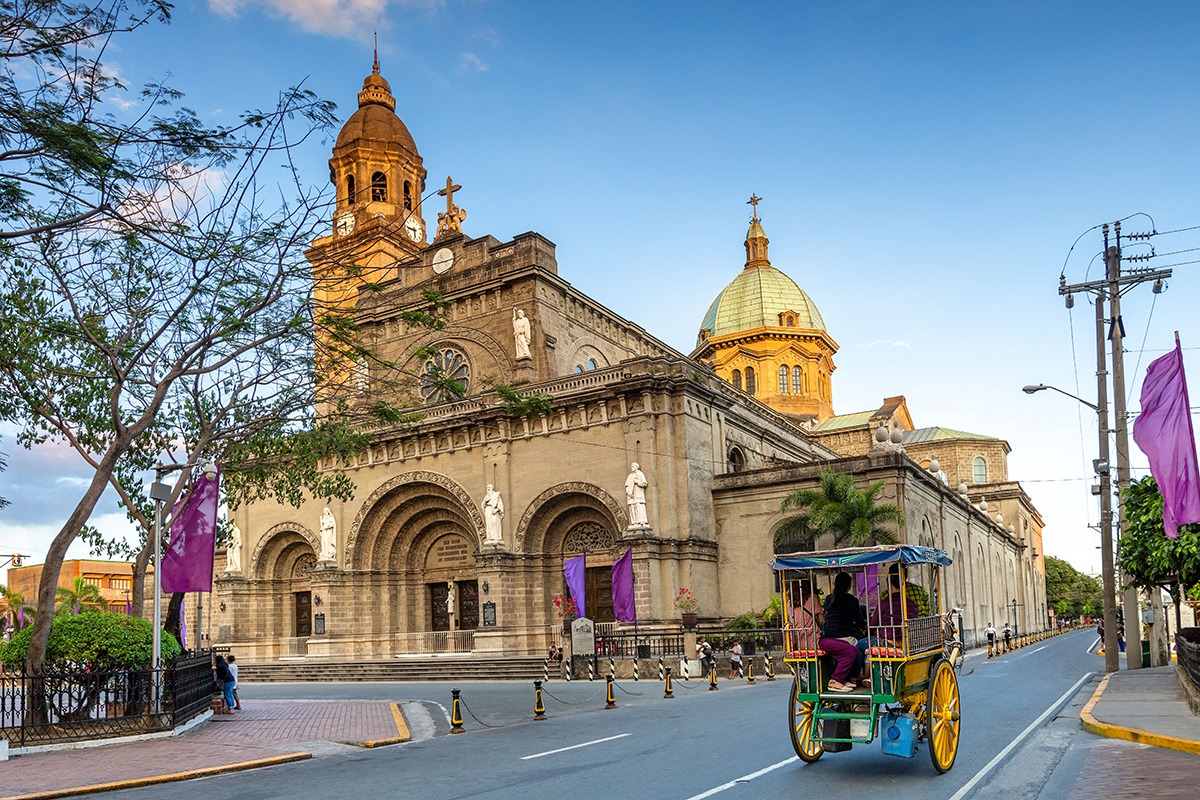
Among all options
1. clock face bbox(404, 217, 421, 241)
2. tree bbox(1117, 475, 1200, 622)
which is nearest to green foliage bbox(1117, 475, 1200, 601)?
tree bbox(1117, 475, 1200, 622)

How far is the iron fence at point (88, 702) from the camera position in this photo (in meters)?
15.9

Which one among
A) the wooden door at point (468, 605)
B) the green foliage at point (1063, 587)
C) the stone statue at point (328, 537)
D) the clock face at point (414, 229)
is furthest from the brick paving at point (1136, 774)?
the green foliage at point (1063, 587)

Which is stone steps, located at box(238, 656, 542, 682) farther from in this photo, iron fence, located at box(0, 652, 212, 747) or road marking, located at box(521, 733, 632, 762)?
road marking, located at box(521, 733, 632, 762)

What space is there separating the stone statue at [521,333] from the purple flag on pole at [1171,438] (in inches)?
1121

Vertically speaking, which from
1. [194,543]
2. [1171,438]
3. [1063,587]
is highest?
[1171,438]

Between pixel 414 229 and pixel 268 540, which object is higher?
pixel 414 229

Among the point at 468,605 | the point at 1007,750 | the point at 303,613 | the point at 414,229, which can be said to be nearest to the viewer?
the point at 1007,750

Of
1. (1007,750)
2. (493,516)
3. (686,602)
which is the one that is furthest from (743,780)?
(493,516)

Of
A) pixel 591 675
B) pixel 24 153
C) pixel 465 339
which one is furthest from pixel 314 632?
pixel 24 153

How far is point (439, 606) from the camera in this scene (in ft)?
145

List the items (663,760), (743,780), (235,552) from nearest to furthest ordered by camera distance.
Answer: (743,780)
(663,760)
(235,552)

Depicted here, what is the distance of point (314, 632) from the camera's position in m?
43.3

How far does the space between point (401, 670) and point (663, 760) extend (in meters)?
27.2

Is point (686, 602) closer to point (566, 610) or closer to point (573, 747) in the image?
point (566, 610)
